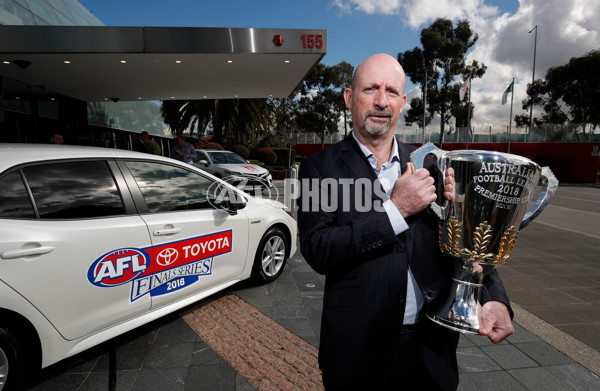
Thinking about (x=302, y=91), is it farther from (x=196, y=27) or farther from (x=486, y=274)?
(x=486, y=274)

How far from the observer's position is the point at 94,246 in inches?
84.1

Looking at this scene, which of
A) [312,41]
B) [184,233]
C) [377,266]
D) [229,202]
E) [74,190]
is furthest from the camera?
[312,41]

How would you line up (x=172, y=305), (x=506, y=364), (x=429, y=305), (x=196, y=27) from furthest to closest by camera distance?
(x=196, y=27)
(x=172, y=305)
(x=506, y=364)
(x=429, y=305)

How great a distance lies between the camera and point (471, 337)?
2.83 meters

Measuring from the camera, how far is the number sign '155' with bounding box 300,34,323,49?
826cm

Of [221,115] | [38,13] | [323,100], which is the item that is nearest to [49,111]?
[38,13]

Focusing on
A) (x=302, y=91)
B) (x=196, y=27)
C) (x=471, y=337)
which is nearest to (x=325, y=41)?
(x=196, y=27)

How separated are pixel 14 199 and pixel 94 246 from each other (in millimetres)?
516

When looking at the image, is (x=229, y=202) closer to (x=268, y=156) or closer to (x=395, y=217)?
(x=395, y=217)

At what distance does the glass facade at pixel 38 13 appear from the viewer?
421 inches

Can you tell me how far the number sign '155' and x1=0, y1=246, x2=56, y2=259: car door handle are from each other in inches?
305

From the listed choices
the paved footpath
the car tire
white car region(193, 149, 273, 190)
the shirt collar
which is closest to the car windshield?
white car region(193, 149, 273, 190)

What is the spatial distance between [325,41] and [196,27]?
10.5 feet

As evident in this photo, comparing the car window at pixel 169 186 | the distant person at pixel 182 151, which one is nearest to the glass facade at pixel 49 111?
the distant person at pixel 182 151
